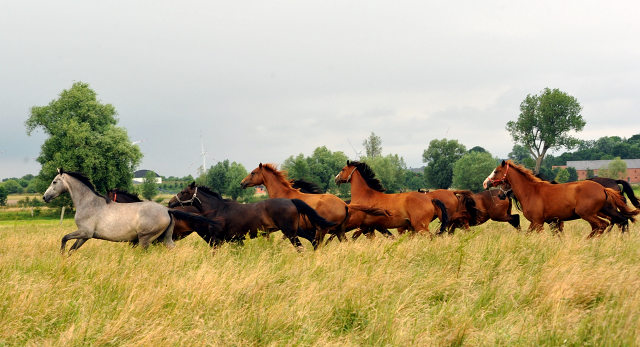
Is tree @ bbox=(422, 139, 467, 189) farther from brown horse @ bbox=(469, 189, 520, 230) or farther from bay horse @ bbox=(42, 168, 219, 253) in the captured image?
bay horse @ bbox=(42, 168, 219, 253)

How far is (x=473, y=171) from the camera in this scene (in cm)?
7188

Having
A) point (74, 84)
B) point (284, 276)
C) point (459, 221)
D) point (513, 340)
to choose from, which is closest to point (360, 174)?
point (459, 221)

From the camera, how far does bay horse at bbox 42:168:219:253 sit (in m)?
9.45

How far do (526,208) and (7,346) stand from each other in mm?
11043

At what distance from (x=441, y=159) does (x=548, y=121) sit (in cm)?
2142

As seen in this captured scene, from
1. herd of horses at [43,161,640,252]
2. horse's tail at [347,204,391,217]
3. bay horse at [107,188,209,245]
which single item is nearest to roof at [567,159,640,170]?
herd of horses at [43,161,640,252]

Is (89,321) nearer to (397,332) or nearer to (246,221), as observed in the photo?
(397,332)

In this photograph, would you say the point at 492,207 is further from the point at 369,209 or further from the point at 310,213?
the point at 310,213

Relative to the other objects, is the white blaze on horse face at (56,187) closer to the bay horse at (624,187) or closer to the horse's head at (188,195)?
the horse's head at (188,195)

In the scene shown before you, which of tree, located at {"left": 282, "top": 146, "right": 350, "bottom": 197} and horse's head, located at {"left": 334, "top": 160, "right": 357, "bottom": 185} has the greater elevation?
tree, located at {"left": 282, "top": 146, "right": 350, "bottom": 197}

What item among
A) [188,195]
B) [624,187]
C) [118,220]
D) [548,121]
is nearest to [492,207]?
[624,187]

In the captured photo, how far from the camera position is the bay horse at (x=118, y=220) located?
31.0ft

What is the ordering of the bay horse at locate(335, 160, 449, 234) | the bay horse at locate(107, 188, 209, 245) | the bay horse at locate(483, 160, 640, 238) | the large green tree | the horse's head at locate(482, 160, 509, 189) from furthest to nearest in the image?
the large green tree
the horse's head at locate(482, 160, 509, 189)
the bay horse at locate(335, 160, 449, 234)
the bay horse at locate(483, 160, 640, 238)
the bay horse at locate(107, 188, 209, 245)

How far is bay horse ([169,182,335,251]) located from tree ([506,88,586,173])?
63.5 metres
